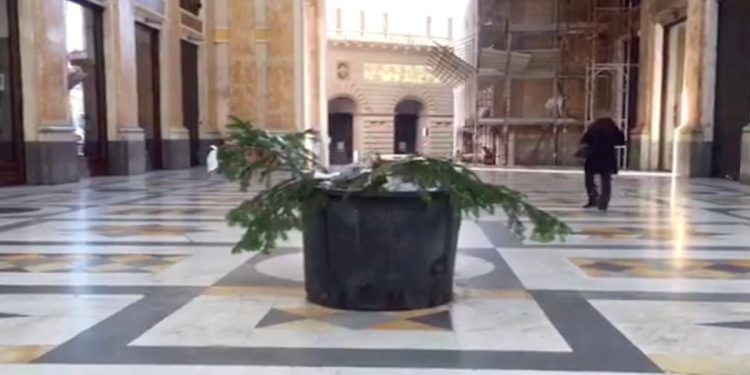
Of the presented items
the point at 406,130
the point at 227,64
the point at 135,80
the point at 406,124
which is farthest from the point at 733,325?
the point at 406,130

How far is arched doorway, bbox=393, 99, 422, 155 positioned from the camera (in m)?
47.7

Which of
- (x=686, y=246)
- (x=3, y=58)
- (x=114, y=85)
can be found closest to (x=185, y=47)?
(x=114, y=85)

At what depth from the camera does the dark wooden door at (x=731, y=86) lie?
49.1 feet

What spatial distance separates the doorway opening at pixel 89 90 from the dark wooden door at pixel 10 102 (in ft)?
7.32

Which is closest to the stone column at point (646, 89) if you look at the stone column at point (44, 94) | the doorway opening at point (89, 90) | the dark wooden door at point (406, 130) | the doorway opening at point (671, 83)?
the doorway opening at point (671, 83)

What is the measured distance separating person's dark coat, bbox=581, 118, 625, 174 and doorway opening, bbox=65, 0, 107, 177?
35.2 ft

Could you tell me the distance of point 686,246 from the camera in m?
5.55

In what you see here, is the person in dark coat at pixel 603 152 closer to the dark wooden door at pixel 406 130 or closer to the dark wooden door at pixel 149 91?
the dark wooden door at pixel 149 91

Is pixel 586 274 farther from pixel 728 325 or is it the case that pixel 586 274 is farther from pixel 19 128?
pixel 19 128

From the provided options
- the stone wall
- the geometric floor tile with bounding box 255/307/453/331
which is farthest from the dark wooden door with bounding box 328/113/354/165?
the geometric floor tile with bounding box 255/307/453/331

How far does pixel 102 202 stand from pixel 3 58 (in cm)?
477

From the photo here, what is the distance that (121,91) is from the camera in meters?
15.3

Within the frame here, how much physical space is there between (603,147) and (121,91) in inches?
434

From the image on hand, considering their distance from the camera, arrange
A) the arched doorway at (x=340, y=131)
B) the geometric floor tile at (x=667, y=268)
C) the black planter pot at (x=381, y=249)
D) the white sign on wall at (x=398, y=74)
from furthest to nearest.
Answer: the arched doorway at (x=340, y=131)
the white sign on wall at (x=398, y=74)
the geometric floor tile at (x=667, y=268)
the black planter pot at (x=381, y=249)
